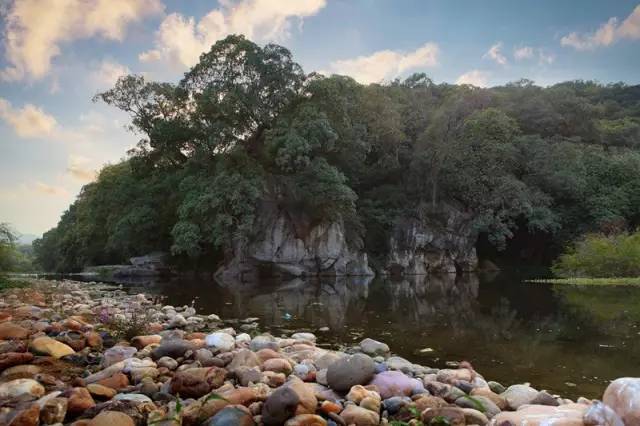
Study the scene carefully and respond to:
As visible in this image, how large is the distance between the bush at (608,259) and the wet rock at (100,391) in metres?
19.9

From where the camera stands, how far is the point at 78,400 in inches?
141

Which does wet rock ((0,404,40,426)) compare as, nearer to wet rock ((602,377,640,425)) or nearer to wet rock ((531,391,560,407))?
wet rock ((531,391,560,407))

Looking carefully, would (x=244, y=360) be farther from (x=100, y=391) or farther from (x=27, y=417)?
(x=27, y=417)

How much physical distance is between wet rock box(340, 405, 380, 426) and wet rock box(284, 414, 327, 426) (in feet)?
0.69

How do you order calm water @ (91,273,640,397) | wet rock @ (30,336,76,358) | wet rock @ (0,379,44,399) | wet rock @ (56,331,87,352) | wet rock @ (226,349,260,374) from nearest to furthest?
wet rock @ (0,379,44,399)
wet rock @ (226,349,260,374)
wet rock @ (30,336,76,358)
wet rock @ (56,331,87,352)
calm water @ (91,273,640,397)

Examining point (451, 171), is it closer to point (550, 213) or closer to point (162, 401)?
point (550, 213)

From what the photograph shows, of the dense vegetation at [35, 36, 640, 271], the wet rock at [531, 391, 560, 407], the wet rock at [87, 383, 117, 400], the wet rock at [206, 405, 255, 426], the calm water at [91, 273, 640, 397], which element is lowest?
the calm water at [91, 273, 640, 397]

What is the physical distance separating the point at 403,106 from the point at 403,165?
14.1 ft

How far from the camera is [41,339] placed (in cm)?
496

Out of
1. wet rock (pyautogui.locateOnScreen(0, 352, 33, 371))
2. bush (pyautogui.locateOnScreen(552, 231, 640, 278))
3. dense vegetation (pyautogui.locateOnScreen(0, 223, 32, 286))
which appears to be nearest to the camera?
wet rock (pyautogui.locateOnScreen(0, 352, 33, 371))

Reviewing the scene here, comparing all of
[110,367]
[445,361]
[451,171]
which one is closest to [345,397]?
[110,367]

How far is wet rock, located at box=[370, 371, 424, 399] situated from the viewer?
408cm

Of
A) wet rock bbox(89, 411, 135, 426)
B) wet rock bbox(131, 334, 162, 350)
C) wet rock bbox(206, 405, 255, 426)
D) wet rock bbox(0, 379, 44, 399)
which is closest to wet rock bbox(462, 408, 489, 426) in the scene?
wet rock bbox(206, 405, 255, 426)

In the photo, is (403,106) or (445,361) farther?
(403,106)
